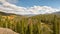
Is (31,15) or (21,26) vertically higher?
(31,15)

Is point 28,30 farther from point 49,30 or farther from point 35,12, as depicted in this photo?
point 35,12

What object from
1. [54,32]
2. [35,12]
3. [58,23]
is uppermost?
[35,12]

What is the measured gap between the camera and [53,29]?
1014cm

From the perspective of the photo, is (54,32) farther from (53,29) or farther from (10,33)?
(10,33)

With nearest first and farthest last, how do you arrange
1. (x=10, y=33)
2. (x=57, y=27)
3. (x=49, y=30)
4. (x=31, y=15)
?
1. (x=10, y=33)
2. (x=57, y=27)
3. (x=49, y=30)
4. (x=31, y=15)

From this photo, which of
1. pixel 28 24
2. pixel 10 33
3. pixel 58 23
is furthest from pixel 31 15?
pixel 10 33

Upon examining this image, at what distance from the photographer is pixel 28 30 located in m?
9.91

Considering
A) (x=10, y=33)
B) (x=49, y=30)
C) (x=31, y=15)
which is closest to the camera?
(x=10, y=33)

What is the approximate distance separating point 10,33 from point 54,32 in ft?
10.6

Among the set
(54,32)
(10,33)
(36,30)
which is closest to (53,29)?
(54,32)

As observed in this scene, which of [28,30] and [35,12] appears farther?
[35,12]

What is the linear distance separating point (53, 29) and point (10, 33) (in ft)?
10.7

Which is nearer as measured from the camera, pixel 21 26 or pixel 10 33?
pixel 10 33

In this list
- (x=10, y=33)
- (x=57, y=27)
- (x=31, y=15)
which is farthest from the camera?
(x=31, y=15)
